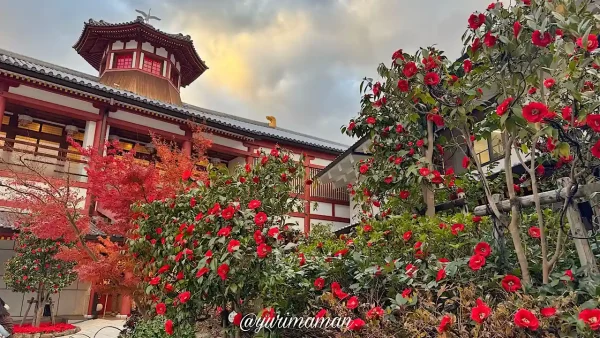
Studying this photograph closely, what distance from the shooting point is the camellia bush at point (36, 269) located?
707 cm

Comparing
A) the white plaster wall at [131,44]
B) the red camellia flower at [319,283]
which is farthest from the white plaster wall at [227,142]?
the red camellia flower at [319,283]

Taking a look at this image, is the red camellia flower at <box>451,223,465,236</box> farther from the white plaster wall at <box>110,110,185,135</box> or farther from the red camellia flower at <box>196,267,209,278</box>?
the white plaster wall at <box>110,110,185,135</box>

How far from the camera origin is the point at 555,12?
1.99 metres

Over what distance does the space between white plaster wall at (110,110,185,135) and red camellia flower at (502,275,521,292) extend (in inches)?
412

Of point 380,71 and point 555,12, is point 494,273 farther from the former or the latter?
point 380,71

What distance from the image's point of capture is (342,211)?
13930 mm

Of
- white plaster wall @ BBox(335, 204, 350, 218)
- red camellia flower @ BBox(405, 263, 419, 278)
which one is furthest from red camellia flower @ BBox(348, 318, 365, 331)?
white plaster wall @ BBox(335, 204, 350, 218)

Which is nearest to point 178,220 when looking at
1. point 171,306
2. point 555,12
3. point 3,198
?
point 171,306

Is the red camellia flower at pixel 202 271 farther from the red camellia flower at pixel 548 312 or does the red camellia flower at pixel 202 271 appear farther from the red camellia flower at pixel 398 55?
the red camellia flower at pixel 398 55

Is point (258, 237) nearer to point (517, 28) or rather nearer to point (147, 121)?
point (517, 28)

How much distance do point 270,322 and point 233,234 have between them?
27.7 inches

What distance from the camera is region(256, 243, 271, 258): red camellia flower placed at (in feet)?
8.15

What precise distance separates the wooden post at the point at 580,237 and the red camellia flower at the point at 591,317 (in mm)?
458

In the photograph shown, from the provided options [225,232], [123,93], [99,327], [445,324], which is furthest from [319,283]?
[123,93]
